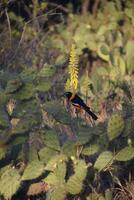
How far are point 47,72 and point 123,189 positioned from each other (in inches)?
35.5

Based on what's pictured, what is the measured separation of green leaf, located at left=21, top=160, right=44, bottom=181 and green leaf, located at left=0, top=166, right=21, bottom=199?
50 mm

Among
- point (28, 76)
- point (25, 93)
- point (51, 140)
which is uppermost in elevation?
point (28, 76)

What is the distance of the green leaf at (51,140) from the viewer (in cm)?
403

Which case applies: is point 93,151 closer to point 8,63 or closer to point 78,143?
point 78,143

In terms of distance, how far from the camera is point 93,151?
4000mm

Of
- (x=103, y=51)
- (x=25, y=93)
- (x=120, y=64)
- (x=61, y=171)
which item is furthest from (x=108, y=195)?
(x=103, y=51)

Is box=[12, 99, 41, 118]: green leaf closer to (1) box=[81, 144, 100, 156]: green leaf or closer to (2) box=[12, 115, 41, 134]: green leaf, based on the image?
(2) box=[12, 115, 41, 134]: green leaf

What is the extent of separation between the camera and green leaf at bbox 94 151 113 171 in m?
3.95

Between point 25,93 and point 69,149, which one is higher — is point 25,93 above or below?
above

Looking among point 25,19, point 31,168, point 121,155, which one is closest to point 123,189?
point 121,155

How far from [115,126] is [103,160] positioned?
23 centimetres

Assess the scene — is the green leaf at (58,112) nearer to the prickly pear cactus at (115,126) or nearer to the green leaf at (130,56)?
the prickly pear cactus at (115,126)

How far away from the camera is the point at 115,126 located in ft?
12.8

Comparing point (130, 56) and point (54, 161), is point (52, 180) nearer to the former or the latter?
point (54, 161)
